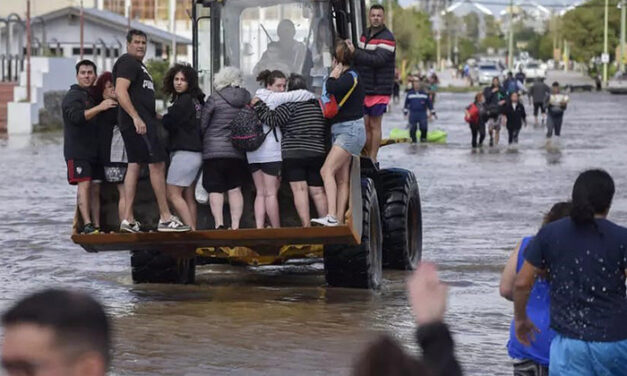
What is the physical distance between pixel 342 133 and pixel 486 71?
318ft

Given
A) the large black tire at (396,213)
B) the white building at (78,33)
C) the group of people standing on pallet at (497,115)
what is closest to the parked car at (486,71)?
the white building at (78,33)

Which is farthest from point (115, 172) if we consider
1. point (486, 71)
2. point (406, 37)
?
point (406, 37)

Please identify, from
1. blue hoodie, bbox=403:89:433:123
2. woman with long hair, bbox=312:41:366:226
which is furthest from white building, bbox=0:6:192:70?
woman with long hair, bbox=312:41:366:226

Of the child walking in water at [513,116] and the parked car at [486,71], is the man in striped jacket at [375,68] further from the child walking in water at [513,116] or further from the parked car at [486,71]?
the parked car at [486,71]

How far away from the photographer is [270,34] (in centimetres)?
1366

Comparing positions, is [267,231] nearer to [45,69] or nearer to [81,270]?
[81,270]

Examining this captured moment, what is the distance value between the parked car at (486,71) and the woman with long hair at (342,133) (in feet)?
301

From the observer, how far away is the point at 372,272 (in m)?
13.1

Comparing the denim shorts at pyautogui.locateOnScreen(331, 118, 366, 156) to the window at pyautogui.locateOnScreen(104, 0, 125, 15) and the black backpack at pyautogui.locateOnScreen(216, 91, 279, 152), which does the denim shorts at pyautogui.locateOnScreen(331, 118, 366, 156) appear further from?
the window at pyautogui.locateOnScreen(104, 0, 125, 15)

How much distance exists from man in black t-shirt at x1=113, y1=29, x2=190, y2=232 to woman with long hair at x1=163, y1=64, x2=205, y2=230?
0.09 metres

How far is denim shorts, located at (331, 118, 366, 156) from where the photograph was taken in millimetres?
12375

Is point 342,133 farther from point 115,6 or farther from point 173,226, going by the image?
point 115,6

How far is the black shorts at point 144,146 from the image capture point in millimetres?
12180

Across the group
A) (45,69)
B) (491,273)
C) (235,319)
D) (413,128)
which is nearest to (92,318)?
(235,319)
